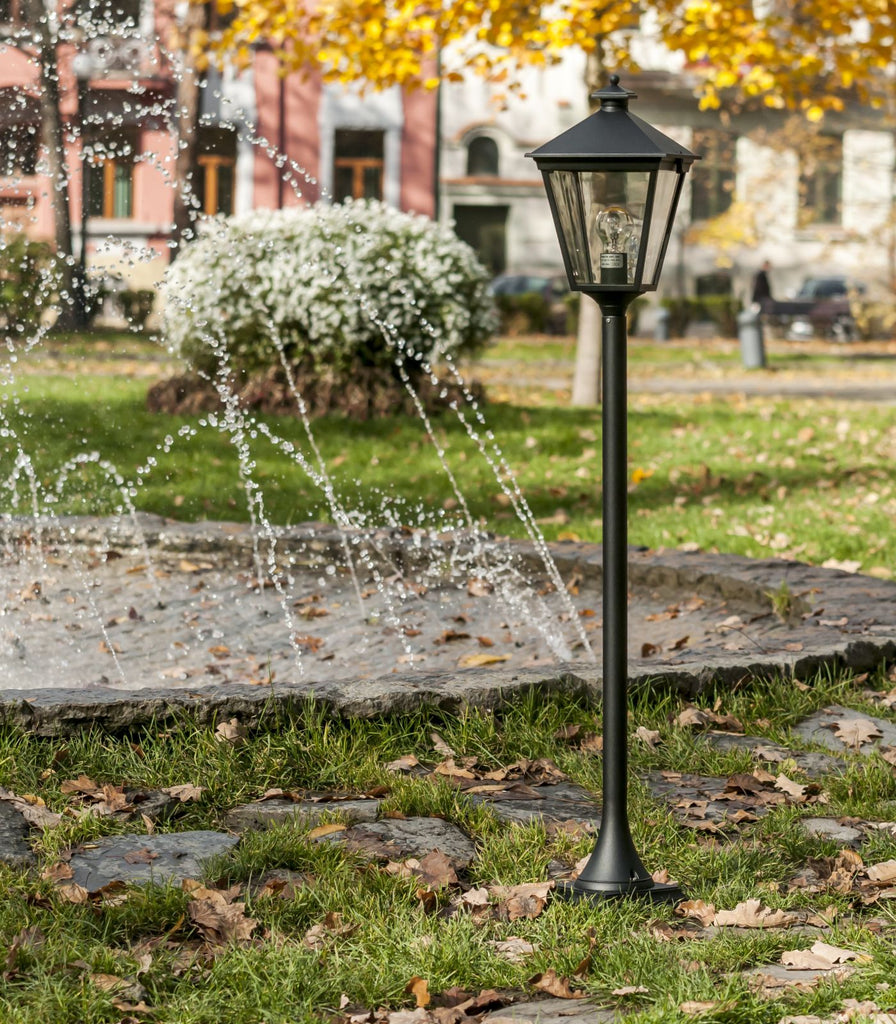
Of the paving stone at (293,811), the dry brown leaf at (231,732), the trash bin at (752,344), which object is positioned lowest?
the paving stone at (293,811)

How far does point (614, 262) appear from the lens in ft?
10.6

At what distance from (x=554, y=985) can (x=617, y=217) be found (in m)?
1.60

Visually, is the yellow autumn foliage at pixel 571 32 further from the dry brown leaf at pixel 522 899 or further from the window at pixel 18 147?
the dry brown leaf at pixel 522 899

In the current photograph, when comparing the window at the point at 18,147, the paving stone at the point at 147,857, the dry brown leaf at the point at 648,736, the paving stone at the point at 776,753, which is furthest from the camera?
the window at the point at 18,147

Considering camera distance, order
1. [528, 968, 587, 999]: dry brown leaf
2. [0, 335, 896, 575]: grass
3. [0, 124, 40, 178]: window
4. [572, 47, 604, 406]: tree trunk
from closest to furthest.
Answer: [528, 968, 587, 999]: dry brown leaf, [0, 335, 896, 575]: grass, [572, 47, 604, 406]: tree trunk, [0, 124, 40, 178]: window

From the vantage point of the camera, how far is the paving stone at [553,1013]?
2686 mm

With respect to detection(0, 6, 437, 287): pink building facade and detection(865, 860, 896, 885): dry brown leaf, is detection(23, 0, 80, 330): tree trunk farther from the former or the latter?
detection(865, 860, 896, 885): dry brown leaf

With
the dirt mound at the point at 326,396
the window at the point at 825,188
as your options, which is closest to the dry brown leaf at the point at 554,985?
the dirt mound at the point at 326,396

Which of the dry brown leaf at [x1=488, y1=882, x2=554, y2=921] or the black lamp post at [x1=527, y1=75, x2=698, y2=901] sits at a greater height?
the black lamp post at [x1=527, y1=75, x2=698, y2=901]

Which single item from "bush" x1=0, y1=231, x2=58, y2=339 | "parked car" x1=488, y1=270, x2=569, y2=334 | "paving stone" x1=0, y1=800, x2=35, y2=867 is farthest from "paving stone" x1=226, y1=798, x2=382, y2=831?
"parked car" x1=488, y1=270, x2=569, y2=334

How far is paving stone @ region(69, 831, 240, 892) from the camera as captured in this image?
3.22 m

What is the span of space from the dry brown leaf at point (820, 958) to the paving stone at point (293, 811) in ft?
3.77

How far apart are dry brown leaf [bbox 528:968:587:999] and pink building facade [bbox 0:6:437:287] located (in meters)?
23.9

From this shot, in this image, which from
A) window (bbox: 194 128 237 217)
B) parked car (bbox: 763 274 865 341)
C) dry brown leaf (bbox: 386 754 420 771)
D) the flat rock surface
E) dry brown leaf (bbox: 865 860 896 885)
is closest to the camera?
dry brown leaf (bbox: 865 860 896 885)
